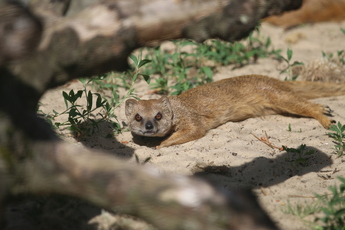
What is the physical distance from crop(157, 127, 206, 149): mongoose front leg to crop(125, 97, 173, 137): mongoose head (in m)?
0.17

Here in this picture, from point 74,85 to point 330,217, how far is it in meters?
4.11

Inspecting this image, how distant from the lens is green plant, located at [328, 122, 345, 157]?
14.6 feet

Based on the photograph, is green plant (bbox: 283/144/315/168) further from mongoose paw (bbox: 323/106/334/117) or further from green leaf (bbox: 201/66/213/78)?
green leaf (bbox: 201/66/213/78)

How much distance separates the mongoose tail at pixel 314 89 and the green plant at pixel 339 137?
1349 millimetres

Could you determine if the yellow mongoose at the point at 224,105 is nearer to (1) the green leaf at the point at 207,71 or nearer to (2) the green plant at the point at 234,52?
(1) the green leaf at the point at 207,71

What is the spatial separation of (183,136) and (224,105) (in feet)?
2.82

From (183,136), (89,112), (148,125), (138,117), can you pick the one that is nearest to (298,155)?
(183,136)

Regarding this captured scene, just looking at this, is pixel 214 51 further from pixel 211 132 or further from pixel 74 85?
pixel 74 85

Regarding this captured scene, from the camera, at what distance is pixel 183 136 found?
543 cm

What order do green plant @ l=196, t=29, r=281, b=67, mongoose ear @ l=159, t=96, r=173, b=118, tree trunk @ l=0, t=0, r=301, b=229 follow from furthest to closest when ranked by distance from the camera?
green plant @ l=196, t=29, r=281, b=67
mongoose ear @ l=159, t=96, r=173, b=118
tree trunk @ l=0, t=0, r=301, b=229

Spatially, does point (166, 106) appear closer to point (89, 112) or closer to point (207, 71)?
point (207, 71)

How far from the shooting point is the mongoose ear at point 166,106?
18.2 feet

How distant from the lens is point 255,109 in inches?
232

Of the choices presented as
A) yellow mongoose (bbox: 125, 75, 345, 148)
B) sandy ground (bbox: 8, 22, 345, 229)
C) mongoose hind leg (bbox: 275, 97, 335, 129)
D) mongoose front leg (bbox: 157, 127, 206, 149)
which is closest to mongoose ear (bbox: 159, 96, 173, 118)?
yellow mongoose (bbox: 125, 75, 345, 148)
